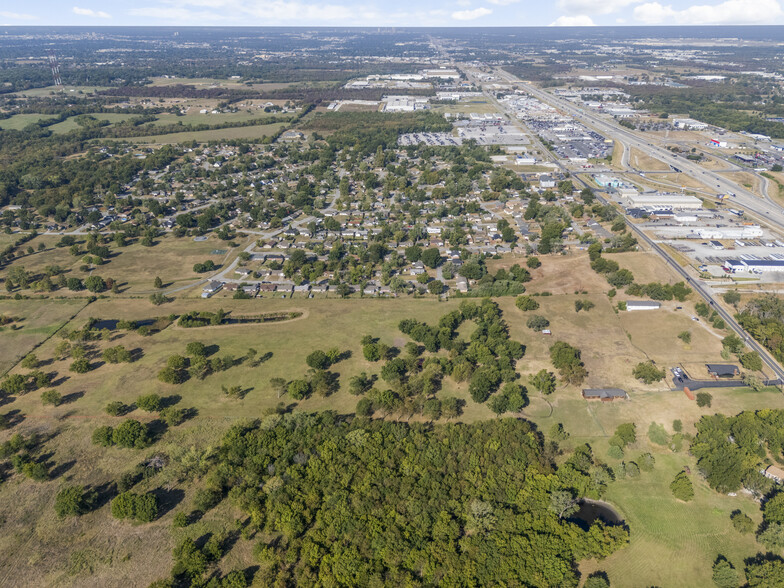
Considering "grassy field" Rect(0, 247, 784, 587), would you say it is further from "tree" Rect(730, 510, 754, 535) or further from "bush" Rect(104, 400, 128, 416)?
"bush" Rect(104, 400, 128, 416)

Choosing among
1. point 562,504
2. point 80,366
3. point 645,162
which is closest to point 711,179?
point 645,162

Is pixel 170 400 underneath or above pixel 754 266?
underneath

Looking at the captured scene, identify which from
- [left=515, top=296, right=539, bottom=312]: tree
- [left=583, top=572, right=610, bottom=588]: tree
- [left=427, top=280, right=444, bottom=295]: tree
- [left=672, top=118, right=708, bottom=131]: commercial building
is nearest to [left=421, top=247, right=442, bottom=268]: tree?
[left=427, top=280, right=444, bottom=295]: tree

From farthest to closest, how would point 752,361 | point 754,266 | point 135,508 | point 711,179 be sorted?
point 711,179 → point 754,266 → point 752,361 → point 135,508

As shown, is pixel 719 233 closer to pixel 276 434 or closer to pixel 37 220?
pixel 276 434

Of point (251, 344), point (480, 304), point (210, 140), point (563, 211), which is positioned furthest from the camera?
point (210, 140)

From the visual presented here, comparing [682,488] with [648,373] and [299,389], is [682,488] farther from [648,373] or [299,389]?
[299,389]

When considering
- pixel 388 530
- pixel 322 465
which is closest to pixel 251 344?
pixel 322 465
